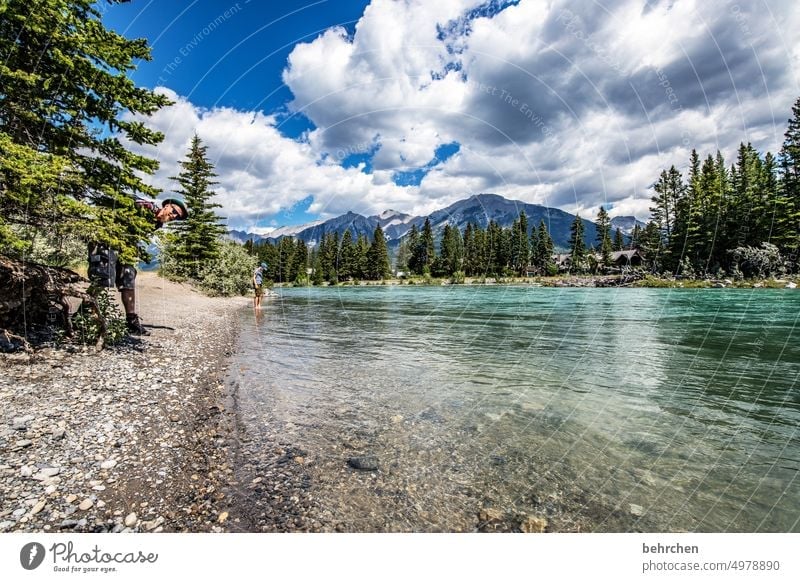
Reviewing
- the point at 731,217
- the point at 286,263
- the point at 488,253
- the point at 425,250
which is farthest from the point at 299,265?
the point at 731,217

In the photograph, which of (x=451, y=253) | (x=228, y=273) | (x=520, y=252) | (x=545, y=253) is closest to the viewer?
(x=228, y=273)

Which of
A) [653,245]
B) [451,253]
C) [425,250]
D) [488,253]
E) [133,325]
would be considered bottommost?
[133,325]

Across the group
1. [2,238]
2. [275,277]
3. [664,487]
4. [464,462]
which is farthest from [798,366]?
[275,277]

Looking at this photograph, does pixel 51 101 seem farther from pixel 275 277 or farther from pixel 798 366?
pixel 275 277

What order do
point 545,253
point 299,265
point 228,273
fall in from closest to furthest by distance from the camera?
point 228,273 → point 545,253 → point 299,265

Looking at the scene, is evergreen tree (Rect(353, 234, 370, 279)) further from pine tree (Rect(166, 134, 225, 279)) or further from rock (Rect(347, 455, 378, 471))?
rock (Rect(347, 455, 378, 471))

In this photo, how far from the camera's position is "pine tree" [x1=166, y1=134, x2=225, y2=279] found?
145 feet

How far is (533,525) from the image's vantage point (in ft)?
14.5

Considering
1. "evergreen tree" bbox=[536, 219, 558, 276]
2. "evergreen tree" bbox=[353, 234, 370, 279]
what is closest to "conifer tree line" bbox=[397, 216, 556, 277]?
"evergreen tree" bbox=[536, 219, 558, 276]

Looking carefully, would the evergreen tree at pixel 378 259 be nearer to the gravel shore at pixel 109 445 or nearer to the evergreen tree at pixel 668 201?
the evergreen tree at pixel 668 201

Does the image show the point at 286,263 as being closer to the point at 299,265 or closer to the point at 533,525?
the point at 299,265

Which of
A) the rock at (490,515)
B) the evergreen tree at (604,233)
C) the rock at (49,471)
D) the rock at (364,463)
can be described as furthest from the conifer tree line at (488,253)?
the rock at (49,471)

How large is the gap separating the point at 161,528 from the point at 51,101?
9635mm

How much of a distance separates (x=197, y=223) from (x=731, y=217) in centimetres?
7935
